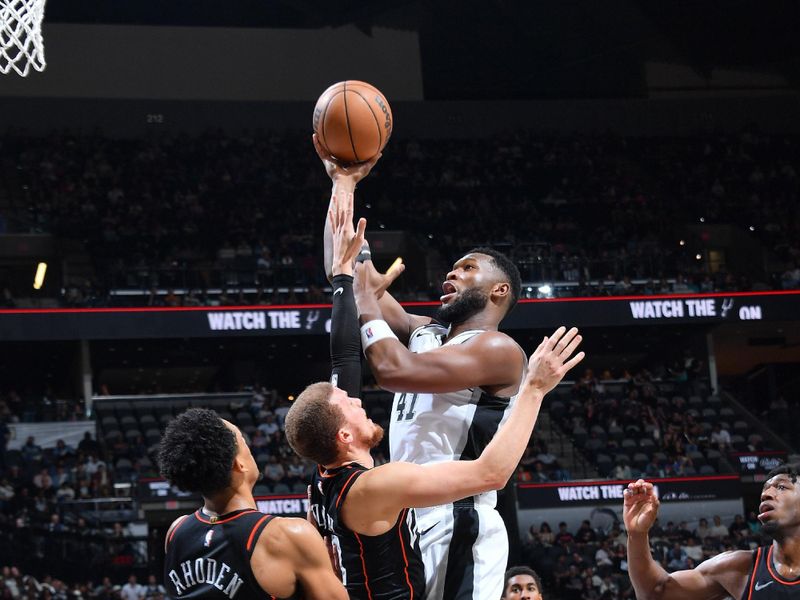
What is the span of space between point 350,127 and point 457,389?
1.06m

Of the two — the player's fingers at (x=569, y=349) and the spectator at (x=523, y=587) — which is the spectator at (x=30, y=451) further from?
the player's fingers at (x=569, y=349)

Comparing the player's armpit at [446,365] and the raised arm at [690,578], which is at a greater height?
the player's armpit at [446,365]

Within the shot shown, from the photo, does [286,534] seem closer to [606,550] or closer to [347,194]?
[347,194]

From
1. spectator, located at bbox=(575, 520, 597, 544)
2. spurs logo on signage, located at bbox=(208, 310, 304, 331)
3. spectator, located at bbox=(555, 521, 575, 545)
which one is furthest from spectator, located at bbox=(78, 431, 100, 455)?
spectator, located at bbox=(575, 520, 597, 544)

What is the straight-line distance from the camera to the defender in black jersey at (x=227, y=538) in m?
3.22

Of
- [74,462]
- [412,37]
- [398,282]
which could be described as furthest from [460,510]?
[412,37]

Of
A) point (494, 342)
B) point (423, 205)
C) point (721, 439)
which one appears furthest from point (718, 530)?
point (494, 342)

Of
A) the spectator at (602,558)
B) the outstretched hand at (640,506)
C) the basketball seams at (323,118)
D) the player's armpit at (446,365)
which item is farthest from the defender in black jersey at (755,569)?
the spectator at (602,558)

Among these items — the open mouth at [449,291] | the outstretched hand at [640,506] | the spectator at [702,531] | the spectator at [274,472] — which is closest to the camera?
the open mouth at [449,291]

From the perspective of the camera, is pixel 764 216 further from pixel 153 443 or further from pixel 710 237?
pixel 153 443

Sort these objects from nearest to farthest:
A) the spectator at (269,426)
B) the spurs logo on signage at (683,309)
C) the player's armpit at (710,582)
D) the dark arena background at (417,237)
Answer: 1. the player's armpit at (710,582)
2. the dark arena background at (417,237)
3. the spectator at (269,426)
4. the spurs logo on signage at (683,309)

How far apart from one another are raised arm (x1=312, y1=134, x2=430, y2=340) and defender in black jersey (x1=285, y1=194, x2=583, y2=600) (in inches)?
25.5

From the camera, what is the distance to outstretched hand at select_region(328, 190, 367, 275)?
3773 millimetres

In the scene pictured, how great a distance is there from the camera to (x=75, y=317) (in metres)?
19.6
